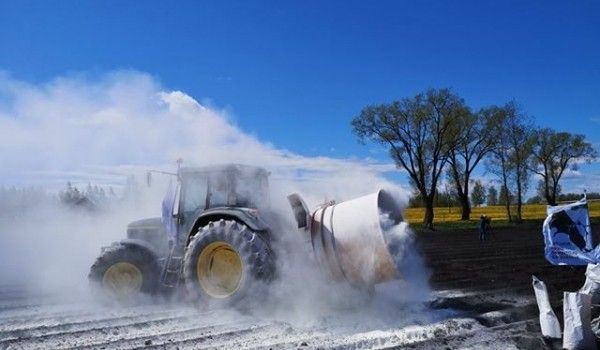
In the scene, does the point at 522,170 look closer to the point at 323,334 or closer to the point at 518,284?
the point at 518,284

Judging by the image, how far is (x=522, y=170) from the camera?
5550 centimetres

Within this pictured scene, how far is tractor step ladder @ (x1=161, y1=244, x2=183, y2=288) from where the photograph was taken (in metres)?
8.52

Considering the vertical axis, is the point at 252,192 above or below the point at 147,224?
above

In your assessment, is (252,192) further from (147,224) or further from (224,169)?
(147,224)

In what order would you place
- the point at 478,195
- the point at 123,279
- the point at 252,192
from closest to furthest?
the point at 252,192
the point at 123,279
the point at 478,195

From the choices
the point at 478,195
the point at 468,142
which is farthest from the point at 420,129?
the point at 478,195

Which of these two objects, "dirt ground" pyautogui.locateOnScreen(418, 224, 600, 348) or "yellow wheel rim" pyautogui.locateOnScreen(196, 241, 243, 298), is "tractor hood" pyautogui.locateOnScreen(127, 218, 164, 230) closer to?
"yellow wheel rim" pyautogui.locateOnScreen(196, 241, 243, 298)

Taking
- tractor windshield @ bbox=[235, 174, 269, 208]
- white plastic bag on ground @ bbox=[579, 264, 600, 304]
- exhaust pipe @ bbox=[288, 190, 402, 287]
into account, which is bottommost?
white plastic bag on ground @ bbox=[579, 264, 600, 304]

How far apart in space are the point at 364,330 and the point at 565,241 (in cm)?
754

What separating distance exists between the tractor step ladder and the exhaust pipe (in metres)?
2.18

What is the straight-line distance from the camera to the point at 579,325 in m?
5.65

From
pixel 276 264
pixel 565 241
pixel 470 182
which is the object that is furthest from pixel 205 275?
pixel 470 182

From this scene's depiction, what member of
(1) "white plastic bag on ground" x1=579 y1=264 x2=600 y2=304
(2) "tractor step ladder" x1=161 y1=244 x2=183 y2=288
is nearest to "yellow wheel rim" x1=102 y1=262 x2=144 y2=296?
(2) "tractor step ladder" x1=161 y1=244 x2=183 y2=288

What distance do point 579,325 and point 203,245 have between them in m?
4.97
